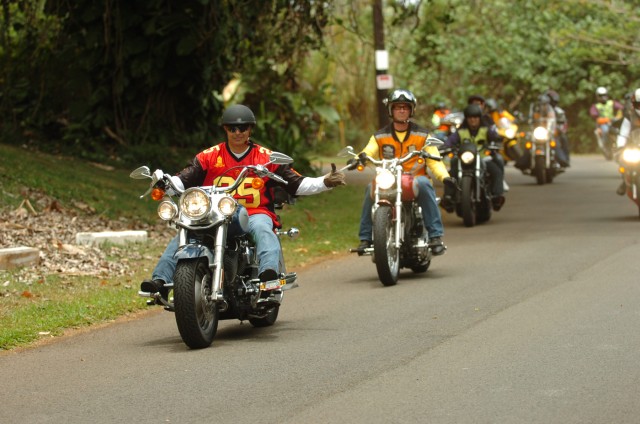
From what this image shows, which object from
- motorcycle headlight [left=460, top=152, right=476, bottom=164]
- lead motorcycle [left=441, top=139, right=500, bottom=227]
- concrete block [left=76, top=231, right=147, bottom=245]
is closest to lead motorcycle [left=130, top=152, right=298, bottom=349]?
concrete block [left=76, top=231, right=147, bottom=245]

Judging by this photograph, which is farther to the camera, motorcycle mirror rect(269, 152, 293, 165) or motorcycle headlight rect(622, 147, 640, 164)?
motorcycle headlight rect(622, 147, 640, 164)

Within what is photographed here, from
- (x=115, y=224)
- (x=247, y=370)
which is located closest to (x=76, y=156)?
(x=115, y=224)

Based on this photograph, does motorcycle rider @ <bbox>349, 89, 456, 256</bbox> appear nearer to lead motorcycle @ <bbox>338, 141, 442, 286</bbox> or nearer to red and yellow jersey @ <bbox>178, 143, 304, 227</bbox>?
lead motorcycle @ <bbox>338, 141, 442, 286</bbox>

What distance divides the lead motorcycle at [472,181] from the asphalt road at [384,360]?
4.81 metres

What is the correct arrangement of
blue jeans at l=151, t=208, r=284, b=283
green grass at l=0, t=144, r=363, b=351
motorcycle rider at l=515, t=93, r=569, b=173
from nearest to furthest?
blue jeans at l=151, t=208, r=284, b=283
green grass at l=0, t=144, r=363, b=351
motorcycle rider at l=515, t=93, r=569, b=173

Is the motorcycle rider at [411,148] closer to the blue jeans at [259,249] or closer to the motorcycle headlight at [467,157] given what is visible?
the blue jeans at [259,249]

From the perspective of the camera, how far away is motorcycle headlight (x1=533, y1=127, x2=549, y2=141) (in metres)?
Answer: 27.2

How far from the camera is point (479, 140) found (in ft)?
64.6

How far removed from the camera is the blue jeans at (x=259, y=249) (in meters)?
9.59

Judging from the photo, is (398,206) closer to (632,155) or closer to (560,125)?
(632,155)

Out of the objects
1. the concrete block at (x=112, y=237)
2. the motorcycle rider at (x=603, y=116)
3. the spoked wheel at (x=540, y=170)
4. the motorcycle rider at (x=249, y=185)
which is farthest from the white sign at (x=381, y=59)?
the motorcycle rider at (x=249, y=185)

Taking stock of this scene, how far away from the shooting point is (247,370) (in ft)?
28.0

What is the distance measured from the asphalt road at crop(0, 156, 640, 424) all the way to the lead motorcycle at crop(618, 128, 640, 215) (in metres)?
3.79

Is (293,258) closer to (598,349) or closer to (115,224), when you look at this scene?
(115,224)
